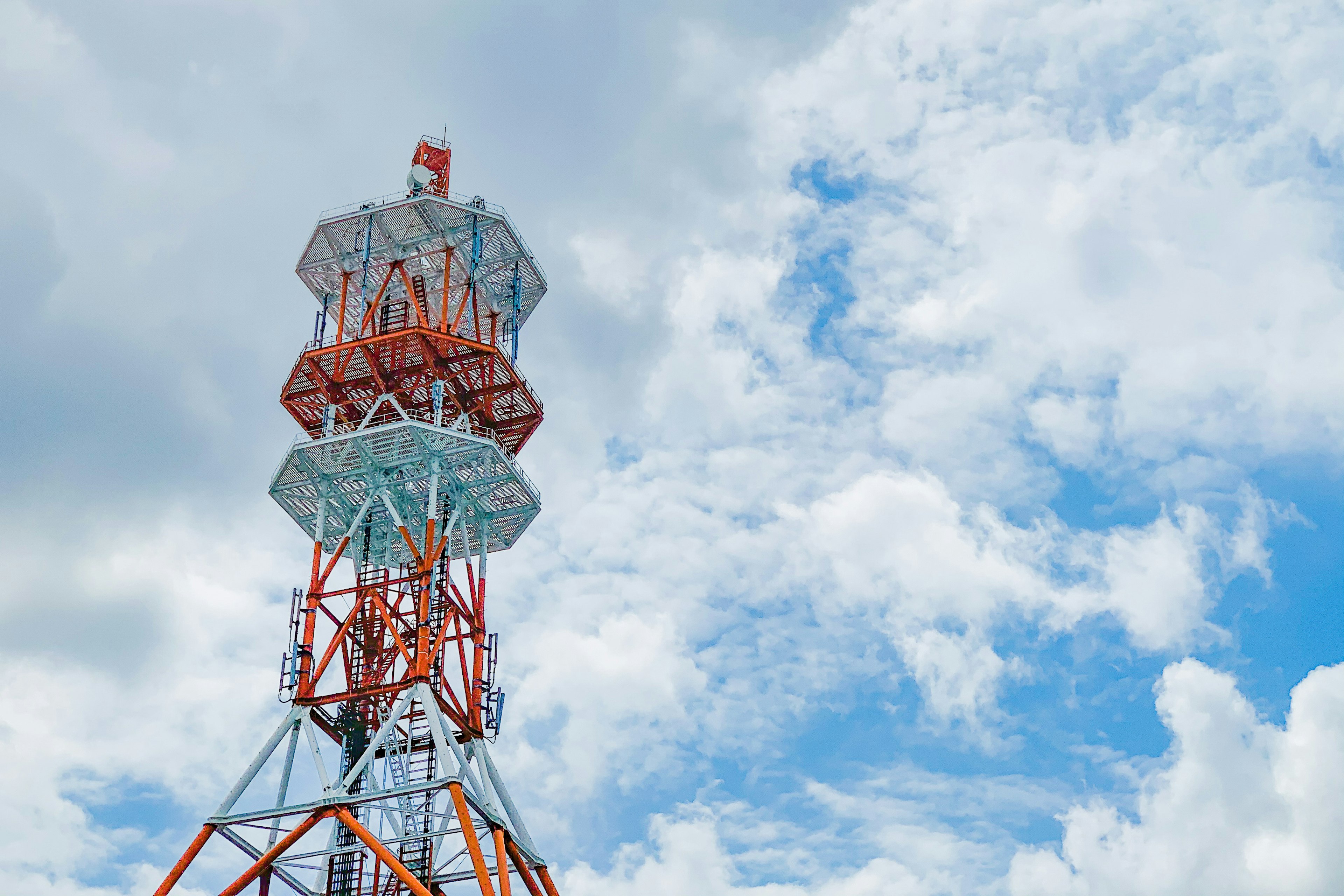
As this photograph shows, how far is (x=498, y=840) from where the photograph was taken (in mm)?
75875

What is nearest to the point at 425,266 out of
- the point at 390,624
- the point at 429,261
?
the point at 429,261

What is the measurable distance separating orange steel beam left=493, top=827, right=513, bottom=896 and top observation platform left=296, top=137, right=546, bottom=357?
97.0 feet

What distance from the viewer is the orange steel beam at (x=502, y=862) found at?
72375mm

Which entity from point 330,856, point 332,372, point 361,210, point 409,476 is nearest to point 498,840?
point 330,856

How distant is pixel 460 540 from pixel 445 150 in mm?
26007

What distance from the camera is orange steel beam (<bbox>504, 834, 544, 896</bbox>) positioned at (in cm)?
7644

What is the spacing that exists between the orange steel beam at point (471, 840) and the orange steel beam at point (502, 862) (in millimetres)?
524

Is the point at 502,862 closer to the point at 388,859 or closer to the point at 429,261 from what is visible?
the point at 388,859

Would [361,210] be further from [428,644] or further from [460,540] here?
[428,644]

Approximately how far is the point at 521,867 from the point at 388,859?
8642 millimetres

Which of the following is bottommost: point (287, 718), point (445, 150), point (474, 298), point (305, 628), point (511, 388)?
point (287, 718)

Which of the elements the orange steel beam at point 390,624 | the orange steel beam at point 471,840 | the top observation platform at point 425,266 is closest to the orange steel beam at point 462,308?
the top observation platform at point 425,266

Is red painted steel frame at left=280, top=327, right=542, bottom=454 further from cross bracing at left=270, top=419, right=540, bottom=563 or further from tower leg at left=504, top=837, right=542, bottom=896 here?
tower leg at left=504, top=837, right=542, bottom=896

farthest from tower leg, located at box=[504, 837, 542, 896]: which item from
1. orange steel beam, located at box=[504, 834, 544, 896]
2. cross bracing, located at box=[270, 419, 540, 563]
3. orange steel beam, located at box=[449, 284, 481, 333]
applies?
orange steel beam, located at box=[449, 284, 481, 333]
